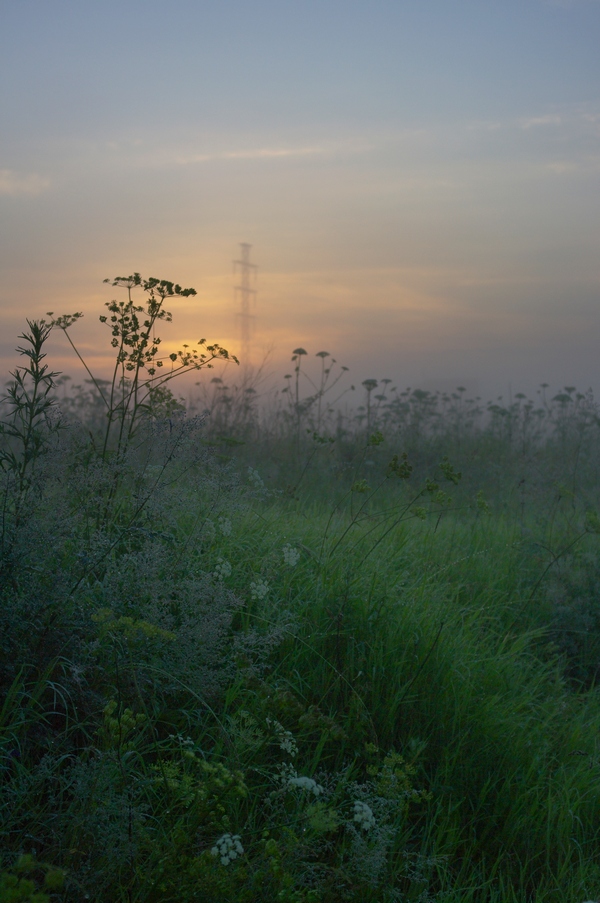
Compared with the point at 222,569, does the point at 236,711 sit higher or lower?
lower

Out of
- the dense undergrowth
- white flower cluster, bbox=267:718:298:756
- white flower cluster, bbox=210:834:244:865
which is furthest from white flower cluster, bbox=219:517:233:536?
white flower cluster, bbox=210:834:244:865

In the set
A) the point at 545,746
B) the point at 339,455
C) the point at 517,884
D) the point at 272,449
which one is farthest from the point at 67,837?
the point at 339,455

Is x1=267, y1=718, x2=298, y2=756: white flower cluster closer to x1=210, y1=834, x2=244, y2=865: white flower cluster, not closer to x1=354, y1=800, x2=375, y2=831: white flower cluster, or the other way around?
x1=354, y1=800, x2=375, y2=831: white flower cluster

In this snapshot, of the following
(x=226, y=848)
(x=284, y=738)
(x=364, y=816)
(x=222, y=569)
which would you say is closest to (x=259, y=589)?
(x=222, y=569)

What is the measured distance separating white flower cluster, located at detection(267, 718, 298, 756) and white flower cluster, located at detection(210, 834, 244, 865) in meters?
0.45

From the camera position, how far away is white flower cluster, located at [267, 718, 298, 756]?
2.52 meters

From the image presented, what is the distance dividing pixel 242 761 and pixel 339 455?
628cm

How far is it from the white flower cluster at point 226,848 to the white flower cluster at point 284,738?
0.45m

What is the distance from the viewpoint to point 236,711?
2787mm

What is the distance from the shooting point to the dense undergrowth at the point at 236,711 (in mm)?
2199

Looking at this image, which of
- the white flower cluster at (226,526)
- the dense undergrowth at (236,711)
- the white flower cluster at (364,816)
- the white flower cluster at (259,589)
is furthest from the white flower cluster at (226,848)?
the white flower cluster at (226,526)

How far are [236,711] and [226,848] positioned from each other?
76 centimetres

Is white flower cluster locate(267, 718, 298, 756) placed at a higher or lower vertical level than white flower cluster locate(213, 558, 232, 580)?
lower

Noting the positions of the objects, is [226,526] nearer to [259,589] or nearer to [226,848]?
[259,589]
